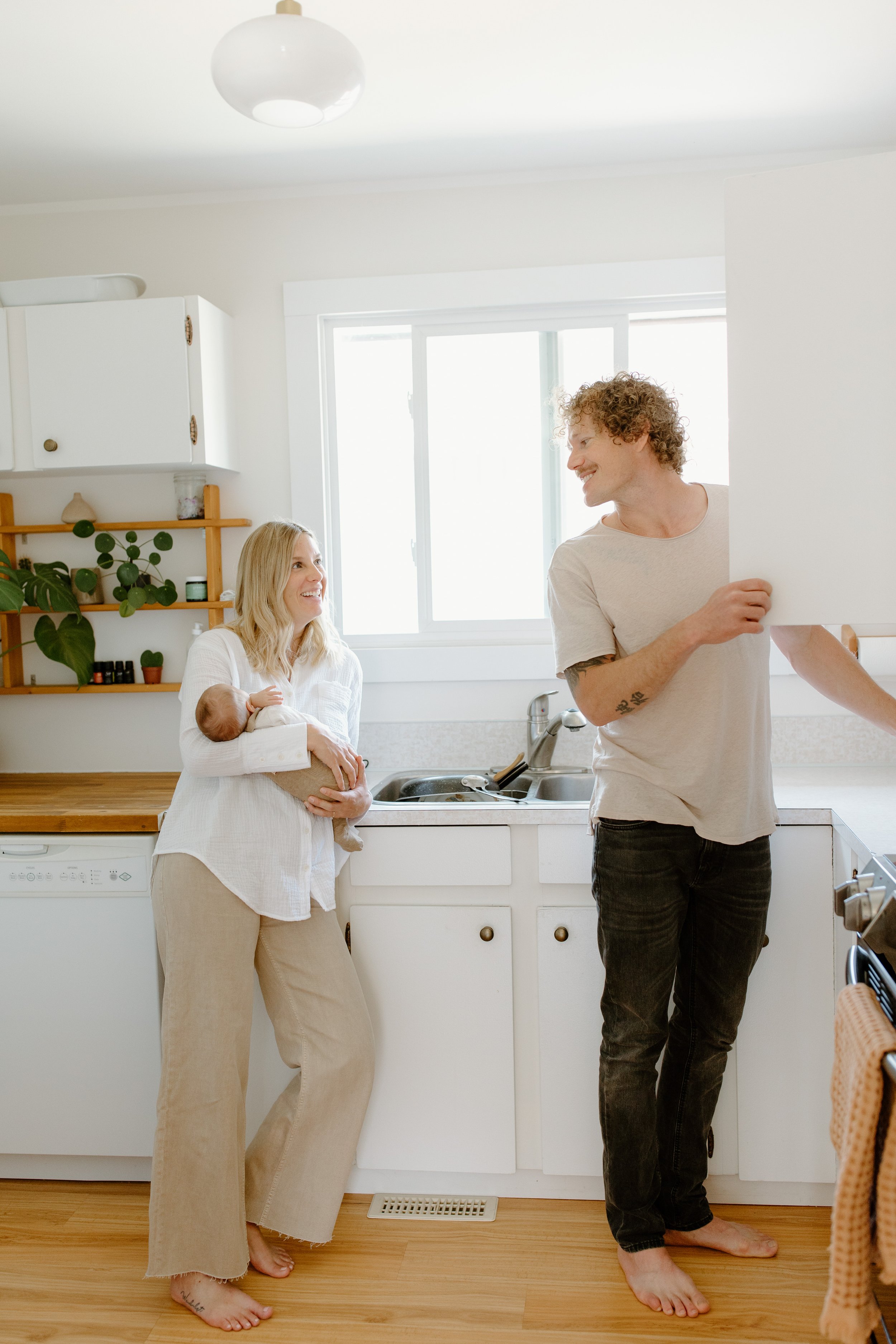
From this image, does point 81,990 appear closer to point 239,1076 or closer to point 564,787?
point 239,1076

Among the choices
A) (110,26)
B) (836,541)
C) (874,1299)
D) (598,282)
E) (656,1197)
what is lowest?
(656,1197)

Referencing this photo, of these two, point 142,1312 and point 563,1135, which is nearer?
point 142,1312

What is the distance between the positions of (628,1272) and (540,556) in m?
1.68

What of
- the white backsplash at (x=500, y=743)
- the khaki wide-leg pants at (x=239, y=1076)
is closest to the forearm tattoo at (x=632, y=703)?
the khaki wide-leg pants at (x=239, y=1076)

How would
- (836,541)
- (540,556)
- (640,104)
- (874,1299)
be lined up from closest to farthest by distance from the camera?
(874,1299)
(836,541)
(640,104)
(540,556)

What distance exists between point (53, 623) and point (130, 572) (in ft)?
0.87

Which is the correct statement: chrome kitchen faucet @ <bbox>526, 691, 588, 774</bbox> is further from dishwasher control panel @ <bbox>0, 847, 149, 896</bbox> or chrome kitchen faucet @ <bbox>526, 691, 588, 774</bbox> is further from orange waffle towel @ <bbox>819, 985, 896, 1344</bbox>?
orange waffle towel @ <bbox>819, 985, 896, 1344</bbox>

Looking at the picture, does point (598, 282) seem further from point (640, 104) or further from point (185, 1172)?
point (185, 1172)

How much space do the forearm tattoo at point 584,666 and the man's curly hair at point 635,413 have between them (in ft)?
1.16

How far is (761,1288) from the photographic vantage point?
1909mm

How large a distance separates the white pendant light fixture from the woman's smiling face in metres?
0.81

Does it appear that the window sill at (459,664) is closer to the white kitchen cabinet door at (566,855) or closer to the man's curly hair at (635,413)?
the white kitchen cabinet door at (566,855)

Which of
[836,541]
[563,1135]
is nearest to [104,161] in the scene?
[836,541]

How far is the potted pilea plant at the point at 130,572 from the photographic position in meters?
2.71
